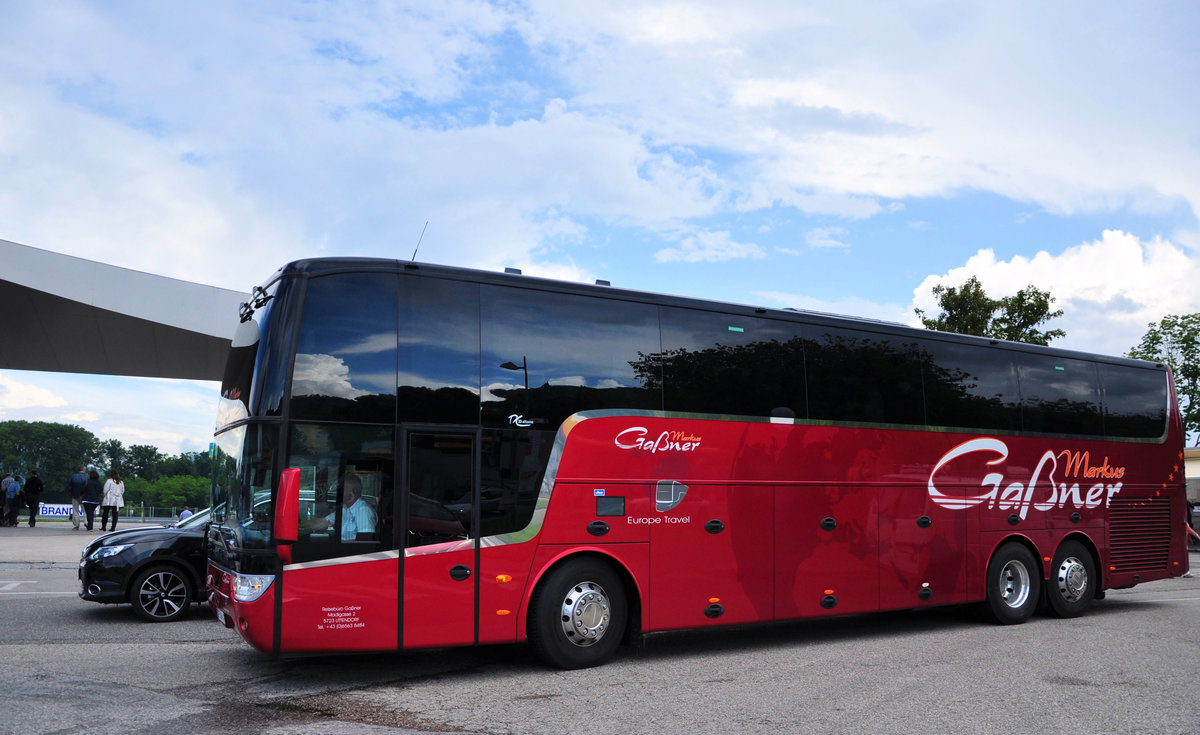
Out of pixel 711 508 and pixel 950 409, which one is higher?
pixel 950 409

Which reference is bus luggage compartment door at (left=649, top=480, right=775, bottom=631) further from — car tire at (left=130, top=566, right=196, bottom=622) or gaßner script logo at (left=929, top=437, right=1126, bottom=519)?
car tire at (left=130, top=566, right=196, bottom=622)

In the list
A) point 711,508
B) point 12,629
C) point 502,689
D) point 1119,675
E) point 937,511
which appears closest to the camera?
point 502,689

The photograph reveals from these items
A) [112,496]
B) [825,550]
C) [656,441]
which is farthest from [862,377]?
[112,496]

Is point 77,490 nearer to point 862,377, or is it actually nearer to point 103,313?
point 103,313

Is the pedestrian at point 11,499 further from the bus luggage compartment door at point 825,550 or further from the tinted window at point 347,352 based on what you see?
the bus luggage compartment door at point 825,550

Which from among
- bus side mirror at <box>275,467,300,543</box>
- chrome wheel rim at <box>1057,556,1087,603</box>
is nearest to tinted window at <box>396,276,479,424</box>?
bus side mirror at <box>275,467,300,543</box>

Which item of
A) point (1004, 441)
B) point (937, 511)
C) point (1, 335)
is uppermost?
point (1, 335)

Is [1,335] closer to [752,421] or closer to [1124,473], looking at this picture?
[752,421]

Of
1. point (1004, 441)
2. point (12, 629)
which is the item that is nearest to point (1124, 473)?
point (1004, 441)

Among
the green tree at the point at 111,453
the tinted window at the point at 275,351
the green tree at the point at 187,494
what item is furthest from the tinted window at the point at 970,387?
the green tree at the point at 111,453

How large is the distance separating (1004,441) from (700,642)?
15.5 feet

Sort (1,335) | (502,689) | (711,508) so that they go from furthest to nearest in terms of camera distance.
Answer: (1,335) < (711,508) < (502,689)

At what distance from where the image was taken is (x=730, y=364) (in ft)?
32.2

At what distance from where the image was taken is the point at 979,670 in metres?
8.74
